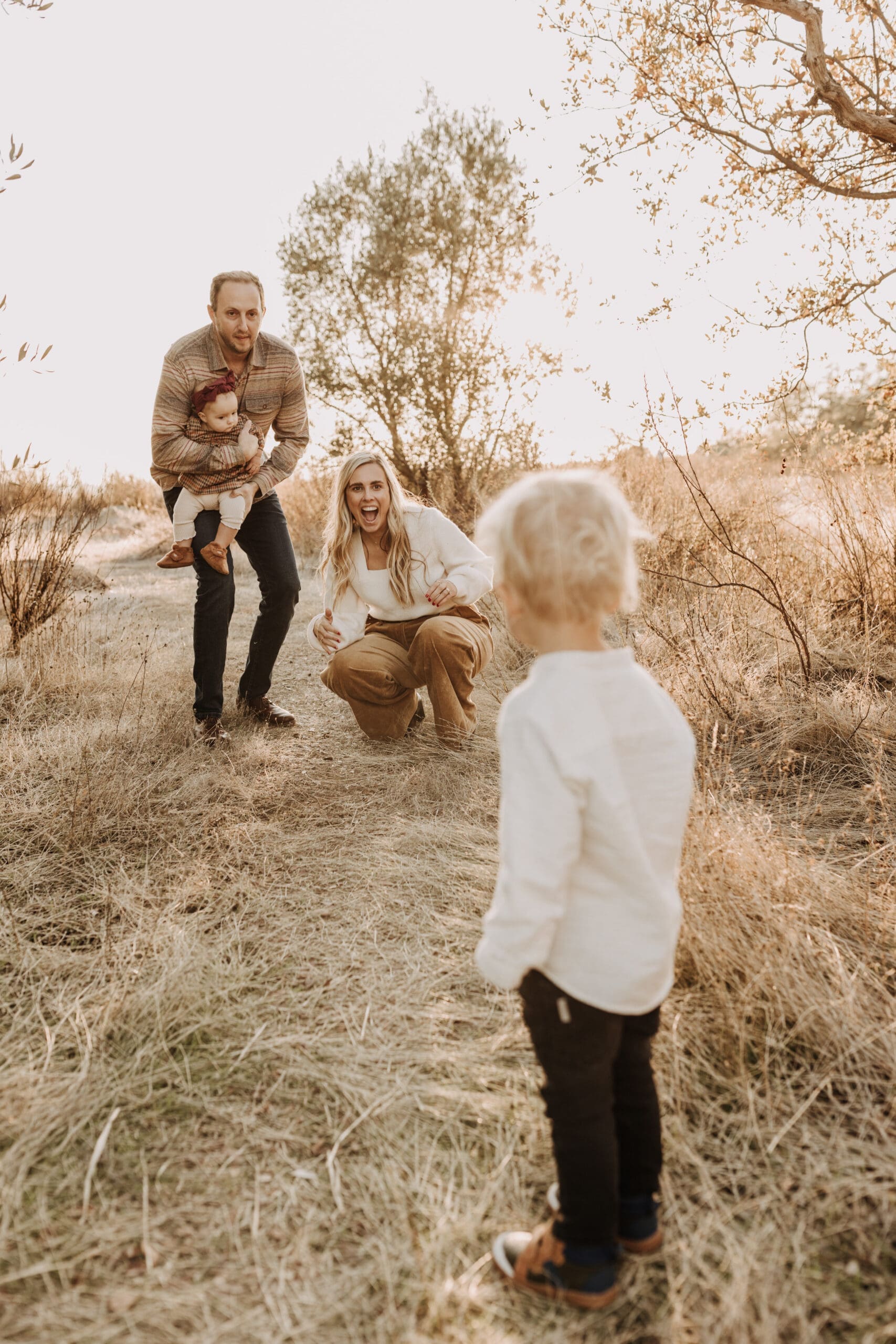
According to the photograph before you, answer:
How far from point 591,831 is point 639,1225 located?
724mm

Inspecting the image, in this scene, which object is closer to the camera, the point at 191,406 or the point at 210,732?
the point at 191,406

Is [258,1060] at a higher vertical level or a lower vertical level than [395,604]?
lower

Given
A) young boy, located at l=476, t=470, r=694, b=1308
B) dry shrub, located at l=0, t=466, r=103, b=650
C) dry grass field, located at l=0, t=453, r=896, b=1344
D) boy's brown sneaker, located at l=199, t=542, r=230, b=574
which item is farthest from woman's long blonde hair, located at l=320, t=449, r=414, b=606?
young boy, located at l=476, t=470, r=694, b=1308

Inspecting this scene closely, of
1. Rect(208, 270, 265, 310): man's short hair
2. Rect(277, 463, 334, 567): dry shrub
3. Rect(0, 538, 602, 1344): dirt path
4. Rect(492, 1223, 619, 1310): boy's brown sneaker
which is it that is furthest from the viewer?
Rect(277, 463, 334, 567): dry shrub

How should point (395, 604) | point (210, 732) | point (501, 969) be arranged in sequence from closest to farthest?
point (501, 969) < point (210, 732) < point (395, 604)

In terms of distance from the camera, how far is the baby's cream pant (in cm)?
376

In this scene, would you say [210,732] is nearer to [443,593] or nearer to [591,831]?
[443,593]

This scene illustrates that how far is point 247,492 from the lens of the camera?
12.5 ft

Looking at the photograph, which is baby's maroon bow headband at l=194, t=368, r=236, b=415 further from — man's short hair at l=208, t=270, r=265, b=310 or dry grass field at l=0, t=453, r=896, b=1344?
dry grass field at l=0, t=453, r=896, b=1344

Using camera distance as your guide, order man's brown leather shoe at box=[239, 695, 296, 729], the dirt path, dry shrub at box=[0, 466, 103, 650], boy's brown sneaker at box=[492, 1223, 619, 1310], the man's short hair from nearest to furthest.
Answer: boy's brown sneaker at box=[492, 1223, 619, 1310]
the dirt path
the man's short hair
man's brown leather shoe at box=[239, 695, 296, 729]
dry shrub at box=[0, 466, 103, 650]

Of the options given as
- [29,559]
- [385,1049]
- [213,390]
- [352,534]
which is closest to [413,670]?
[352,534]

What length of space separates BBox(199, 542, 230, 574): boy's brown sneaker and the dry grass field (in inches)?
32.4

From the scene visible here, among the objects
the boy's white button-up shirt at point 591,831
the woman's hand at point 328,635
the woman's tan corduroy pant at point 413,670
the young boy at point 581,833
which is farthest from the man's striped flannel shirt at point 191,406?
the boy's white button-up shirt at point 591,831

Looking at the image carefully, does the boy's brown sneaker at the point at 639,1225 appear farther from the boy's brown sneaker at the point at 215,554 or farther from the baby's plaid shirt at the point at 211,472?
the baby's plaid shirt at the point at 211,472
